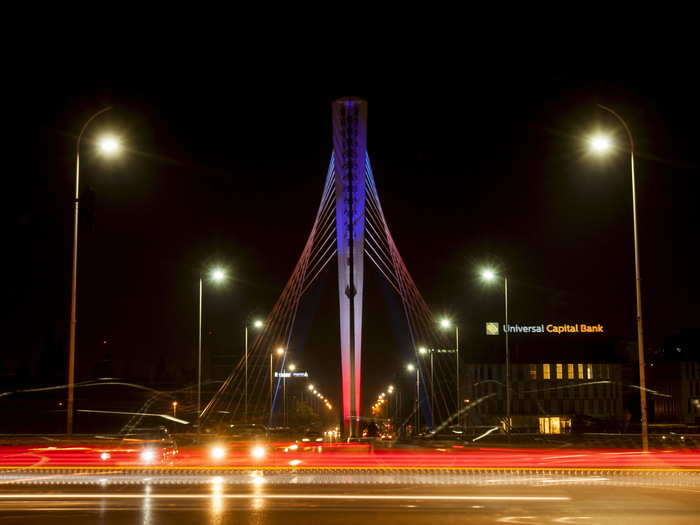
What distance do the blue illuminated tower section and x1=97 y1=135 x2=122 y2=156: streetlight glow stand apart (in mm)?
16825

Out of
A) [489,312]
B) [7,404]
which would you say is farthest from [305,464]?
[489,312]

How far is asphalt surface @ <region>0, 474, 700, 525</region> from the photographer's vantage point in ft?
41.8

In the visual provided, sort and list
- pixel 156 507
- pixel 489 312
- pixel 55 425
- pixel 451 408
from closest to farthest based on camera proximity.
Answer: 1. pixel 156 507
2. pixel 55 425
3. pixel 451 408
4. pixel 489 312

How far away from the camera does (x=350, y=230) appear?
1624 inches

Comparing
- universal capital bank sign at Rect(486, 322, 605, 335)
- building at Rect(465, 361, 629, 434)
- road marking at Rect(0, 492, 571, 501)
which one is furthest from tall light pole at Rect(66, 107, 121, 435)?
universal capital bank sign at Rect(486, 322, 605, 335)

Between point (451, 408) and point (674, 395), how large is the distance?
75.6 feet

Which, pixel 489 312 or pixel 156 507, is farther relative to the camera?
pixel 489 312

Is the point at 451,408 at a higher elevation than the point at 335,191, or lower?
lower

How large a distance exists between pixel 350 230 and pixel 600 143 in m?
16.2

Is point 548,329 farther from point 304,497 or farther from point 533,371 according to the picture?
point 304,497

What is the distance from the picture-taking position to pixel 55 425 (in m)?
62.3

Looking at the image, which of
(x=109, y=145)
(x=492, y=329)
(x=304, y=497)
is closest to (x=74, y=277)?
(x=109, y=145)

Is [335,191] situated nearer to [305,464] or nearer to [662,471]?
[305,464]

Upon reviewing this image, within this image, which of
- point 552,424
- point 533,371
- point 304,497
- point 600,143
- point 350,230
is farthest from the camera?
point 533,371
